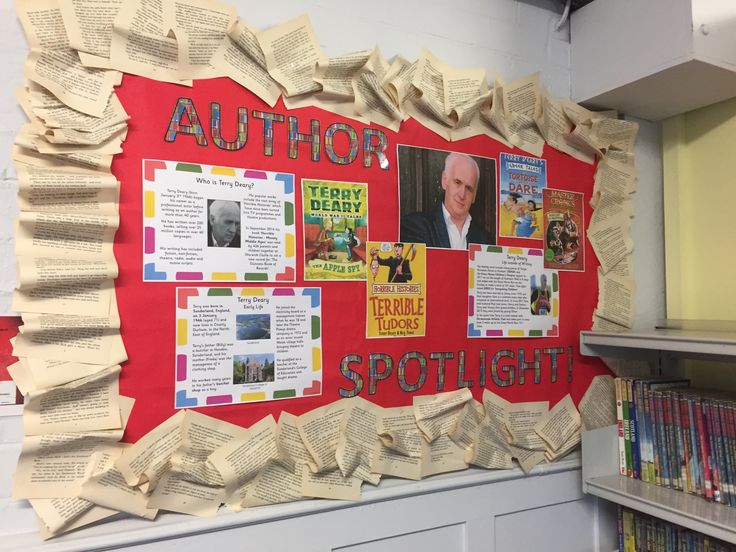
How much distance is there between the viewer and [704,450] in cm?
138

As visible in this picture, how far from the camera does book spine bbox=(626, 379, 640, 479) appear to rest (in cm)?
154

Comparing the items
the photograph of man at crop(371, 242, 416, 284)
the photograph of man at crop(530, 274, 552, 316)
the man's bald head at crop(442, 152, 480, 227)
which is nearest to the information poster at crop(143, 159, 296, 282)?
the photograph of man at crop(371, 242, 416, 284)

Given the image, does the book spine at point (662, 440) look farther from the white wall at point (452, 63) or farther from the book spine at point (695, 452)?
the white wall at point (452, 63)

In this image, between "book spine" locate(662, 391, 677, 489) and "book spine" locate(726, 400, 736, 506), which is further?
"book spine" locate(662, 391, 677, 489)

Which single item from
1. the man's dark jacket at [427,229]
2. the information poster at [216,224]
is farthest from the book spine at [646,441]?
the information poster at [216,224]

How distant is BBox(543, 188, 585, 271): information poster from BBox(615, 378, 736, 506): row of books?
379 mm

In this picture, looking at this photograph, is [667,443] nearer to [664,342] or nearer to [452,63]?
[664,342]

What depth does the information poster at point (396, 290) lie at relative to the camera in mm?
1376

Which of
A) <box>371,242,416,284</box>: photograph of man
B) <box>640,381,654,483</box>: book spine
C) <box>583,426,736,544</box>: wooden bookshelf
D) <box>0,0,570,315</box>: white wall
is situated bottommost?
<box>583,426,736,544</box>: wooden bookshelf

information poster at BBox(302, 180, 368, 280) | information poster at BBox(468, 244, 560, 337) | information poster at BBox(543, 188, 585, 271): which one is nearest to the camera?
information poster at BBox(302, 180, 368, 280)

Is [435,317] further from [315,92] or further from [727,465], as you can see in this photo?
[727,465]

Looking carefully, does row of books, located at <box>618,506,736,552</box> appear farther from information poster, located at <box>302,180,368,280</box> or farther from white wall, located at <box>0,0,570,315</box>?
white wall, located at <box>0,0,570,315</box>

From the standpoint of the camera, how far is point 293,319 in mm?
1282

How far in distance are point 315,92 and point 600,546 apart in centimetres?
155
